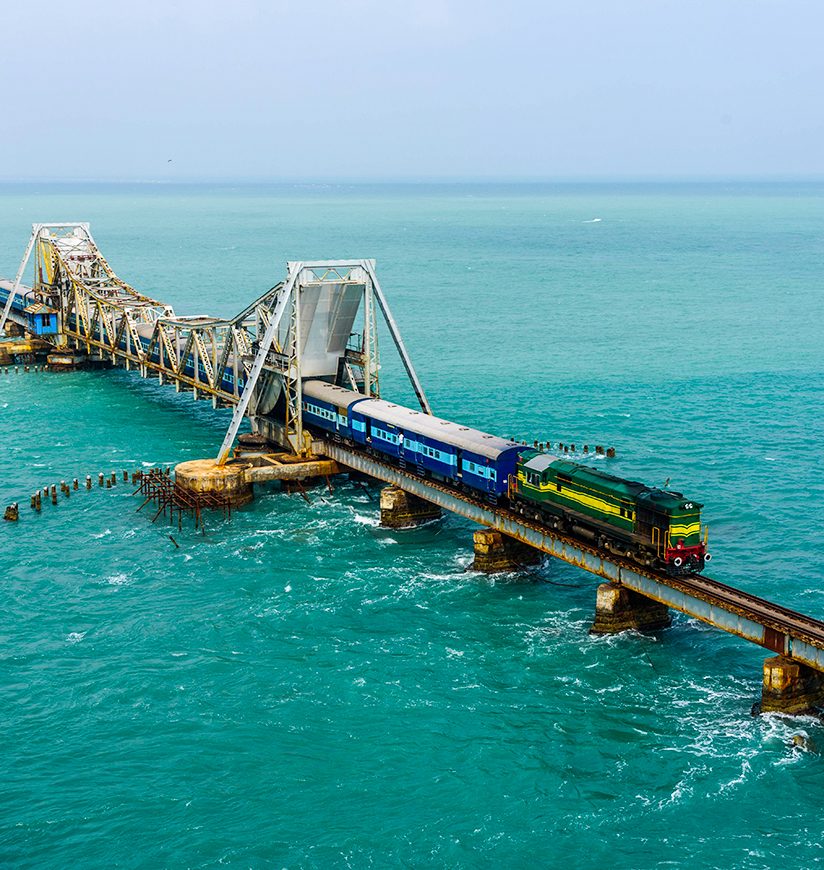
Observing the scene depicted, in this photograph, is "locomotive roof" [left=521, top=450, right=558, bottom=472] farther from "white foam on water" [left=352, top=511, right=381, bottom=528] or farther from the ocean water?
"white foam on water" [left=352, top=511, right=381, bottom=528]

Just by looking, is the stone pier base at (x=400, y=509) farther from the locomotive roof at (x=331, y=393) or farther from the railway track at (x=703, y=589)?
the locomotive roof at (x=331, y=393)

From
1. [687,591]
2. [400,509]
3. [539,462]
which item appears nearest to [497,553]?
[539,462]

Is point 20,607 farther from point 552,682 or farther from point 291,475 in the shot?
point 552,682

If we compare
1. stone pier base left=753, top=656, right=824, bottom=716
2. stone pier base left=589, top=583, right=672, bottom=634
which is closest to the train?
→ stone pier base left=589, top=583, right=672, bottom=634

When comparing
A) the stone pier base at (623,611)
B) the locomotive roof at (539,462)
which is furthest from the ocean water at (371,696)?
the locomotive roof at (539,462)

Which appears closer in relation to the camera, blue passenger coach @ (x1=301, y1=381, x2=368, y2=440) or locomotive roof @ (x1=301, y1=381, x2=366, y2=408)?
blue passenger coach @ (x1=301, y1=381, x2=368, y2=440)

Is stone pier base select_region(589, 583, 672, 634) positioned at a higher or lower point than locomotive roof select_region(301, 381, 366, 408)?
lower
